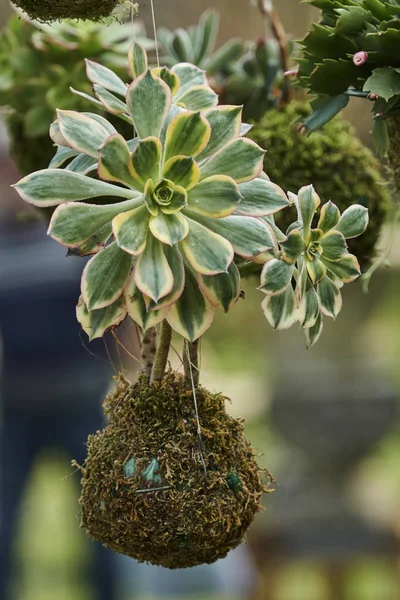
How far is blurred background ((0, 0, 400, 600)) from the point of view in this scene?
6.07 feet

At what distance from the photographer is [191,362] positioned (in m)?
0.68

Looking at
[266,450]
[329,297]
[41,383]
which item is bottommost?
[266,450]

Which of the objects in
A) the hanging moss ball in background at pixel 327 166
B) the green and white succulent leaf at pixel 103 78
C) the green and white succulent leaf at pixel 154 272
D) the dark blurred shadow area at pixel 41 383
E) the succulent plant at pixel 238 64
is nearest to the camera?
the green and white succulent leaf at pixel 154 272

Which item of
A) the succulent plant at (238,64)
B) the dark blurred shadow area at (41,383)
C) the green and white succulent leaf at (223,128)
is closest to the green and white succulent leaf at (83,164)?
the green and white succulent leaf at (223,128)

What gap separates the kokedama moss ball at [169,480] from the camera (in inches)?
25.5

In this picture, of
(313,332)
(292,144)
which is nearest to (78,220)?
(313,332)

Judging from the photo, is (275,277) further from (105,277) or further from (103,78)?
(103,78)

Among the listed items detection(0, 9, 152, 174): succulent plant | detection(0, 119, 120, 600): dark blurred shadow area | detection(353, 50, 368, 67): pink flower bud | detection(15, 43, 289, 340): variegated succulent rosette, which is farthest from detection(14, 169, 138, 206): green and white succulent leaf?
detection(0, 119, 120, 600): dark blurred shadow area

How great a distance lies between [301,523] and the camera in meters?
2.06

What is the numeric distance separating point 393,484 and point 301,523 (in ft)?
1.26

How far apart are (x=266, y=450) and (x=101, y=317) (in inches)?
65.3

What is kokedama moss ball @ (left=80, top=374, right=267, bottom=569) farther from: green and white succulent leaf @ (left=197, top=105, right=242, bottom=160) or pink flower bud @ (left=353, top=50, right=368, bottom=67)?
pink flower bud @ (left=353, top=50, right=368, bottom=67)

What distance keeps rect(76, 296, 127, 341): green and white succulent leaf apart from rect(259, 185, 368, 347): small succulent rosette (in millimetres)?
118

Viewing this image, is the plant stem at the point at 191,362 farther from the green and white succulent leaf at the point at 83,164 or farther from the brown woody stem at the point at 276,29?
the brown woody stem at the point at 276,29
